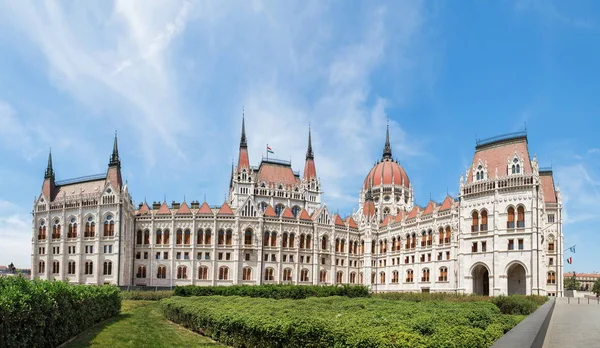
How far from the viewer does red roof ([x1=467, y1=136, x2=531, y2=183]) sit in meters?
71.9

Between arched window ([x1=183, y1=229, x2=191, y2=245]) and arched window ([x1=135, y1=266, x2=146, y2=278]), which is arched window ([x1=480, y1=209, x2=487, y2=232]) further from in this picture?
arched window ([x1=135, y1=266, x2=146, y2=278])

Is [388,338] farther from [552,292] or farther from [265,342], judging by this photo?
[552,292]

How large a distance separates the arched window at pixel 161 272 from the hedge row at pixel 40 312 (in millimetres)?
57111

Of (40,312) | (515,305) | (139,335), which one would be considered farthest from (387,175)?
(40,312)

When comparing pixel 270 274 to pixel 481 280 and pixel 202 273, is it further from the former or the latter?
pixel 481 280

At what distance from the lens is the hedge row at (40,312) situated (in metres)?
19.4

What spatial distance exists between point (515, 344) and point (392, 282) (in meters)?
83.5

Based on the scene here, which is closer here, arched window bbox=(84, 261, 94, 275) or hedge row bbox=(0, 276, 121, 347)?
hedge row bbox=(0, 276, 121, 347)

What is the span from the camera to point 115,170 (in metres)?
90.6

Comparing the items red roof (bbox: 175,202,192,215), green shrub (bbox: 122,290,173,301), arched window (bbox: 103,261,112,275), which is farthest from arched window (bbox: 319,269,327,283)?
green shrub (bbox: 122,290,173,301)

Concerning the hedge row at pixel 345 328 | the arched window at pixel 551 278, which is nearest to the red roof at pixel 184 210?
the hedge row at pixel 345 328

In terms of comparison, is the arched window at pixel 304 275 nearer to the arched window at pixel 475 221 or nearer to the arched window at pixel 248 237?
the arched window at pixel 248 237

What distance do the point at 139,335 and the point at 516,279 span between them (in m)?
55.8

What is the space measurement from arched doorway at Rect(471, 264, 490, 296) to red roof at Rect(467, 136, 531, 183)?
12.8m
